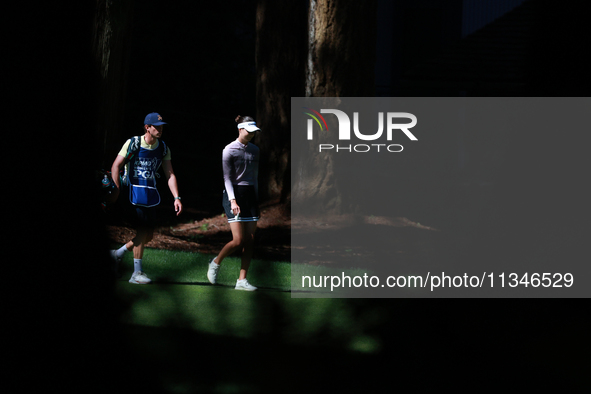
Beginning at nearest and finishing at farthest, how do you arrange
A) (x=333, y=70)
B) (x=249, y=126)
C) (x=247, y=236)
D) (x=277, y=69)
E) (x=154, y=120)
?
(x=154, y=120) → (x=249, y=126) → (x=247, y=236) → (x=333, y=70) → (x=277, y=69)

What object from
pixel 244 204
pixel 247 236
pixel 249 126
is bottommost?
pixel 247 236

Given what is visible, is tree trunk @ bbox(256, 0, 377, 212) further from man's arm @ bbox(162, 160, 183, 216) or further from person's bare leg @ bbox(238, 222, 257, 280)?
man's arm @ bbox(162, 160, 183, 216)

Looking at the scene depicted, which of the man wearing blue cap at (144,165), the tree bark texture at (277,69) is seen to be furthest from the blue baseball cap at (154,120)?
the tree bark texture at (277,69)

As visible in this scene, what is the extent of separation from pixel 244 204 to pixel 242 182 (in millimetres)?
235

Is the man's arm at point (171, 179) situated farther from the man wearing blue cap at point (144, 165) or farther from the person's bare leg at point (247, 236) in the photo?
the person's bare leg at point (247, 236)

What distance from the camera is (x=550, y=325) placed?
6.16 m

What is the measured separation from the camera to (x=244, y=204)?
6.17 metres

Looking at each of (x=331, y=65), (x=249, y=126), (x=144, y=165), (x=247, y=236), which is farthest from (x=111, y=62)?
(x=247, y=236)

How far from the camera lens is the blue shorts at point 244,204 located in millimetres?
6098

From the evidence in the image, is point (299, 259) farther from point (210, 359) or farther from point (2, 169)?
point (2, 169)

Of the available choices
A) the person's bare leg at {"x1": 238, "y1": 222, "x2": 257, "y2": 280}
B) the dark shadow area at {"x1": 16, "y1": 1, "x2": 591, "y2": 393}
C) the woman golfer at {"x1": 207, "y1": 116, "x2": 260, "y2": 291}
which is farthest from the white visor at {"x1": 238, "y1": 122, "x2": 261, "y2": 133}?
the dark shadow area at {"x1": 16, "y1": 1, "x2": 591, "y2": 393}

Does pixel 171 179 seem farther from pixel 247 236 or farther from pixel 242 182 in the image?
pixel 247 236

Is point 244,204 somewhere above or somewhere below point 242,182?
below

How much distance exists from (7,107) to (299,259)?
6.69 meters
